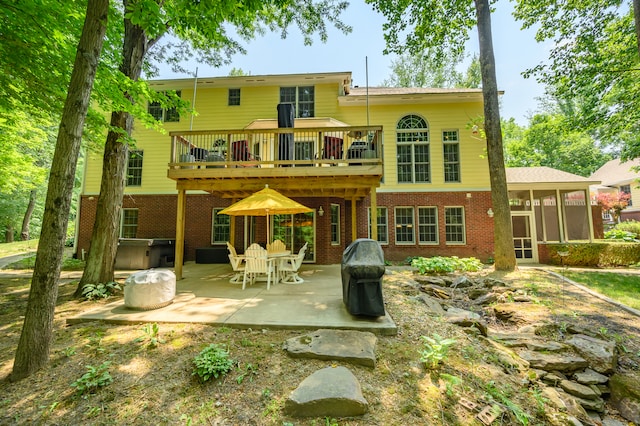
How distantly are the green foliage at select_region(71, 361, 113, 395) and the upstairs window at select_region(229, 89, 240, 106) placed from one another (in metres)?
11.9

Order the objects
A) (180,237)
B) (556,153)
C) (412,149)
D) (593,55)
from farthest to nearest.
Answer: (556,153)
(412,149)
(593,55)
(180,237)

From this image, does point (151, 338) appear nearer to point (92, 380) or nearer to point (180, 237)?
point (92, 380)

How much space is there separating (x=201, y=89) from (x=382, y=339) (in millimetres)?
13352

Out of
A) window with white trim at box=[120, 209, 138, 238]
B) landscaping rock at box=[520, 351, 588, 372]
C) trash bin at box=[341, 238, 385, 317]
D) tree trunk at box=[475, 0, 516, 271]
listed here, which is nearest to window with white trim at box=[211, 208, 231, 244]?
window with white trim at box=[120, 209, 138, 238]

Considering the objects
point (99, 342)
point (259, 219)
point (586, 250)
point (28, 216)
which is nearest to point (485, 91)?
point (586, 250)

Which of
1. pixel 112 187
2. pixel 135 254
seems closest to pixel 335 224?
pixel 112 187

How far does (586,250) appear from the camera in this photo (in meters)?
10.1

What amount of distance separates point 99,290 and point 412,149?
11.8m

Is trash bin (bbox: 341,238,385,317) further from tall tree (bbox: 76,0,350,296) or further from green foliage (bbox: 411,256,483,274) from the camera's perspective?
green foliage (bbox: 411,256,483,274)

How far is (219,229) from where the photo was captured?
1164 centimetres

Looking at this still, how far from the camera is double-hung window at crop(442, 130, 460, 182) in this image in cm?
1161

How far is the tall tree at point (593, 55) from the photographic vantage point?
9211mm

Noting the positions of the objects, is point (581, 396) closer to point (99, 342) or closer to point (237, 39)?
point (99, 342)

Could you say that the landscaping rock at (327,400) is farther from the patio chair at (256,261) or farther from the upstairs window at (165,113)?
the upstairs window at (165,113)
